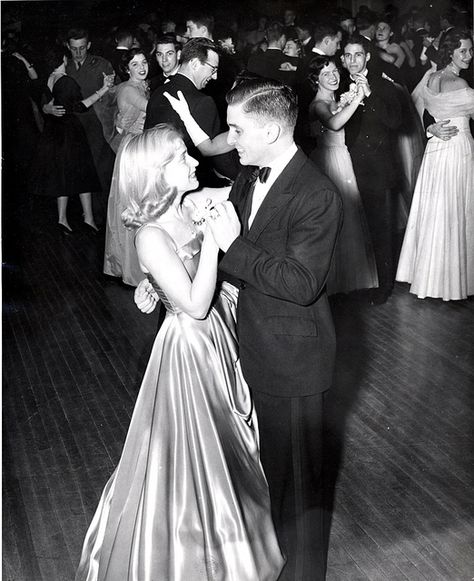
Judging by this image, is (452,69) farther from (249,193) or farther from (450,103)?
(249,193)

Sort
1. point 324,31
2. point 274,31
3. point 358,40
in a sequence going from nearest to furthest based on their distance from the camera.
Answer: point 274,31, point 324,31, point 358,40

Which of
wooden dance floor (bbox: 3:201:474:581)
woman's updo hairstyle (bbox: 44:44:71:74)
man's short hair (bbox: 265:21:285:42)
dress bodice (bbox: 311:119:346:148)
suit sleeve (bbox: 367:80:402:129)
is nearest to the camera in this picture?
wooden dance floor (bbox: 3:201:474:581)

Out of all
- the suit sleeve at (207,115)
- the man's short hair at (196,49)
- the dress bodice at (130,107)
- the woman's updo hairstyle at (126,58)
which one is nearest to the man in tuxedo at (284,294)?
the suit sleeve at (207,115)

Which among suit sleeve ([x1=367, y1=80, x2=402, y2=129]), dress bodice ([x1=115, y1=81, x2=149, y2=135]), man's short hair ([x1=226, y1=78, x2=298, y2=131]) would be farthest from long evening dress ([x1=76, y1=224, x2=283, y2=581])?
suit sleeve ([x1=367, y1=80, x2=402, y2=129])

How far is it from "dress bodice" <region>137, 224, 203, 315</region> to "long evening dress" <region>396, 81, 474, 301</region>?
289 centimetres

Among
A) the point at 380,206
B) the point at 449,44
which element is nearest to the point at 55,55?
the point at 449,44

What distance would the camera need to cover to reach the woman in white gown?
4844 mm

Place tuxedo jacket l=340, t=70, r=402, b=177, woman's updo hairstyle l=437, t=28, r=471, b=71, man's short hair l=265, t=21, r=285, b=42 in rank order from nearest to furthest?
man's short hair l=265, t=21, r=285, b=42
woman's updo hairstyle l=437, t=28, r=471, b=71
tuxedo jacket l=340, t=70, r=402, b=177

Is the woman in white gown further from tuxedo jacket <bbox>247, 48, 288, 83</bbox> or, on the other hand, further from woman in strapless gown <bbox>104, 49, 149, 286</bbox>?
woman in strapless gown <bbox>104, 49, 149, 286</bbox>

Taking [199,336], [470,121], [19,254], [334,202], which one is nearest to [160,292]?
[199,336]

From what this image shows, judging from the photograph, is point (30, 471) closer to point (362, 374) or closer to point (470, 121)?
point (362, 374)

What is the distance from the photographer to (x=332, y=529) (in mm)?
2957

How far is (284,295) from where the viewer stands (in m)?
2.18

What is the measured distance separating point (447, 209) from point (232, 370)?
2871 millimetres
